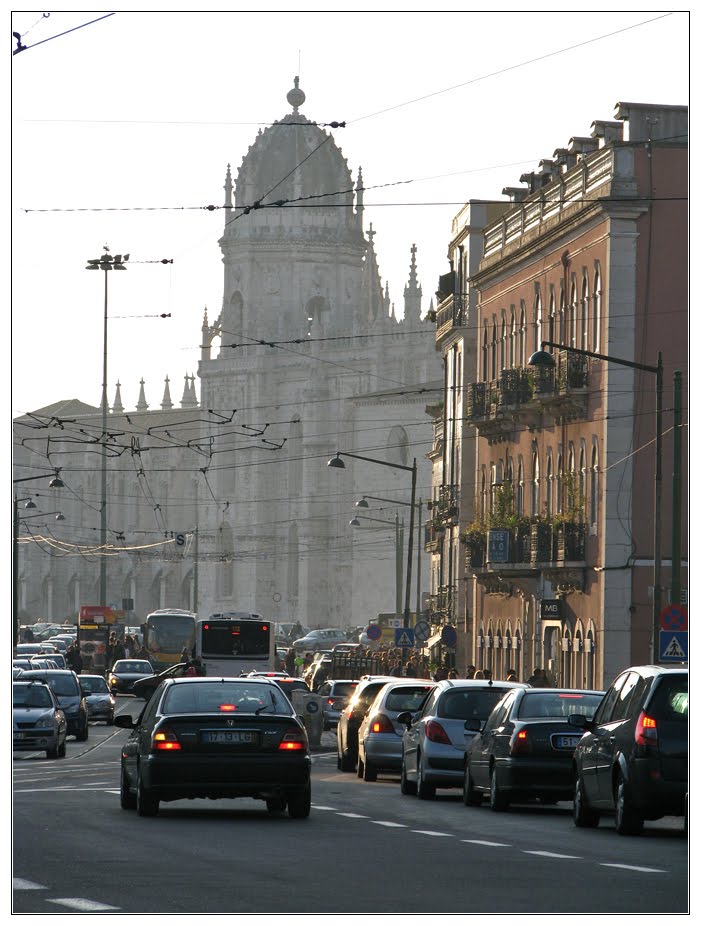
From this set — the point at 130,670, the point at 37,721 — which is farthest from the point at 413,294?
the point at 37,721

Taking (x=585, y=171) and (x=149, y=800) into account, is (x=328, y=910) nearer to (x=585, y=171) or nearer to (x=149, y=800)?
(x=149, y=800)

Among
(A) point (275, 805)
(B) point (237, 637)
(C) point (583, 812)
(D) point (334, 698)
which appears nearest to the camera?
(C) point (583, 812)

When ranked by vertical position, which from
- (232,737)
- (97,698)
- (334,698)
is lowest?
(97,698)

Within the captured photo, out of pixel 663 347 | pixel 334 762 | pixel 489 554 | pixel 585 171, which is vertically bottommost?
pixel 334 762

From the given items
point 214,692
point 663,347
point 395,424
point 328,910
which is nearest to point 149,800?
point 214,692

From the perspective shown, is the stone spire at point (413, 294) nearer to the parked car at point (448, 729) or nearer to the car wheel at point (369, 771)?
the car wheel at point (369, 771)

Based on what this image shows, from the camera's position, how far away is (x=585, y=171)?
49750mm

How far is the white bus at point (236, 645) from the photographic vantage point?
2329 inches

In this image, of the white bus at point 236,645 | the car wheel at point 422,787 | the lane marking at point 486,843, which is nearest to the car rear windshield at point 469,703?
the car wheel at point 422,787

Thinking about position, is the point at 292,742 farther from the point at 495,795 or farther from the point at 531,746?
the point at 495,795

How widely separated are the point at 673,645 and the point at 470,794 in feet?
30.7

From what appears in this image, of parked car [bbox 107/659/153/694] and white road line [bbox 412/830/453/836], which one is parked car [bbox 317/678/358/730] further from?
white road line [bbox 412/830/453/836]

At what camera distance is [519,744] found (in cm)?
2197

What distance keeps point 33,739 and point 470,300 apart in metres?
33.0
